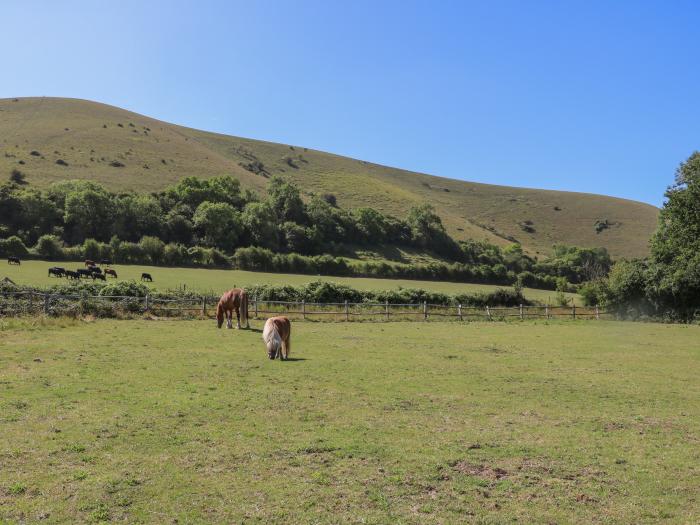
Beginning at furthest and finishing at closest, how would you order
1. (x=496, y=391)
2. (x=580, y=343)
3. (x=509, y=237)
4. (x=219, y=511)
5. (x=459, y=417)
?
(x=509, y=237) → (x=580, y=343) → (x=496, y=391) → (x=459, y=417) → (x=219, y=511)

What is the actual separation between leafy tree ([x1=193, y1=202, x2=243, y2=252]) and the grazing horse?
57.2 metres

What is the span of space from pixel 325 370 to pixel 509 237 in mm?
103852

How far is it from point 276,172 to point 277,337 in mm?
110658

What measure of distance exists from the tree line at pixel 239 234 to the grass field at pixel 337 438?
40.6 m

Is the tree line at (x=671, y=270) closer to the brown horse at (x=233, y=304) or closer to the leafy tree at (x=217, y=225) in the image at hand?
the brown horse at (x=233, y=304)

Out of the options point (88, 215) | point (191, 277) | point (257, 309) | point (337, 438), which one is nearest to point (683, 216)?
point (257, 309)

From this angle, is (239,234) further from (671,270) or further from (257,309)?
(671,270)

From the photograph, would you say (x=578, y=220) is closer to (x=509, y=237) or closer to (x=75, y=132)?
(x=509, y=237)

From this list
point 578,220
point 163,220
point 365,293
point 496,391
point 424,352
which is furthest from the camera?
point 578,220

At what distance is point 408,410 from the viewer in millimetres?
10273

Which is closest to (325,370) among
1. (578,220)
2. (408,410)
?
(408,410)

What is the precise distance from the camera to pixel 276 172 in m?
123

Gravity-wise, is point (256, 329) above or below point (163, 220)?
below

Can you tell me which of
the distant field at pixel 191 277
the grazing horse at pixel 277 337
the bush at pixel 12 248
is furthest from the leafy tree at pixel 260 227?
the grazing horse at pixel 277 337
